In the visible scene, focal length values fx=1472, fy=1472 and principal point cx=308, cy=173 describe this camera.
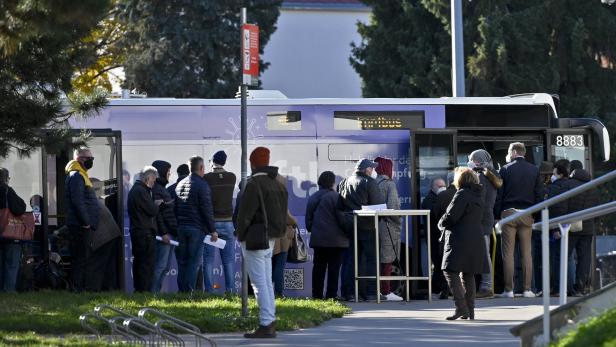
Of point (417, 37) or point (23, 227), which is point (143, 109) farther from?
point (417, 37)

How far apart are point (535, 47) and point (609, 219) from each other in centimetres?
518

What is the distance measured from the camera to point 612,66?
42594 millimetres

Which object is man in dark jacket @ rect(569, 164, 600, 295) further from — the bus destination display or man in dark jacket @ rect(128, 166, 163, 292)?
man in dark jacket @ rect(128, 166, 163, 292)

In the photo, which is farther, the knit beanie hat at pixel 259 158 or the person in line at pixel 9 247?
the person in line at pixel 9 247

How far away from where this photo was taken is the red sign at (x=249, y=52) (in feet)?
46.4

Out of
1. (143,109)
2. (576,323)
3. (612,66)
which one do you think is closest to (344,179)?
(143,109)

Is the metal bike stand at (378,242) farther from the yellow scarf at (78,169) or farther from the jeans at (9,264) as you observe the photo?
the jeans at (9,264)

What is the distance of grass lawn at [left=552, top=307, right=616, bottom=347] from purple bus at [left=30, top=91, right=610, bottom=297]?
9.96 meters

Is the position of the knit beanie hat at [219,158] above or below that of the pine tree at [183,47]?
below

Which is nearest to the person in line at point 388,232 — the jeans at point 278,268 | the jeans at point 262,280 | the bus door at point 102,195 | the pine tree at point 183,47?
the jeans at point 278,268

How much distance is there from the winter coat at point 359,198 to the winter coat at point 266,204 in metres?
5.48

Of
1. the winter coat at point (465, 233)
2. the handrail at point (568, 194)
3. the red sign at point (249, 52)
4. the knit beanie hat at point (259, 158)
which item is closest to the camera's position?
the handrail at point (568, 194)

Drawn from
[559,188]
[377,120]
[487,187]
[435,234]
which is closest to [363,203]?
[435,234]

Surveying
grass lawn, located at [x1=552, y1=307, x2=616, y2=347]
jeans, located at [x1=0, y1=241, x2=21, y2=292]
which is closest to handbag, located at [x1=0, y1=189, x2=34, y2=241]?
jeans, located at [x1=0, y1=241, x2=21, y2=292]
